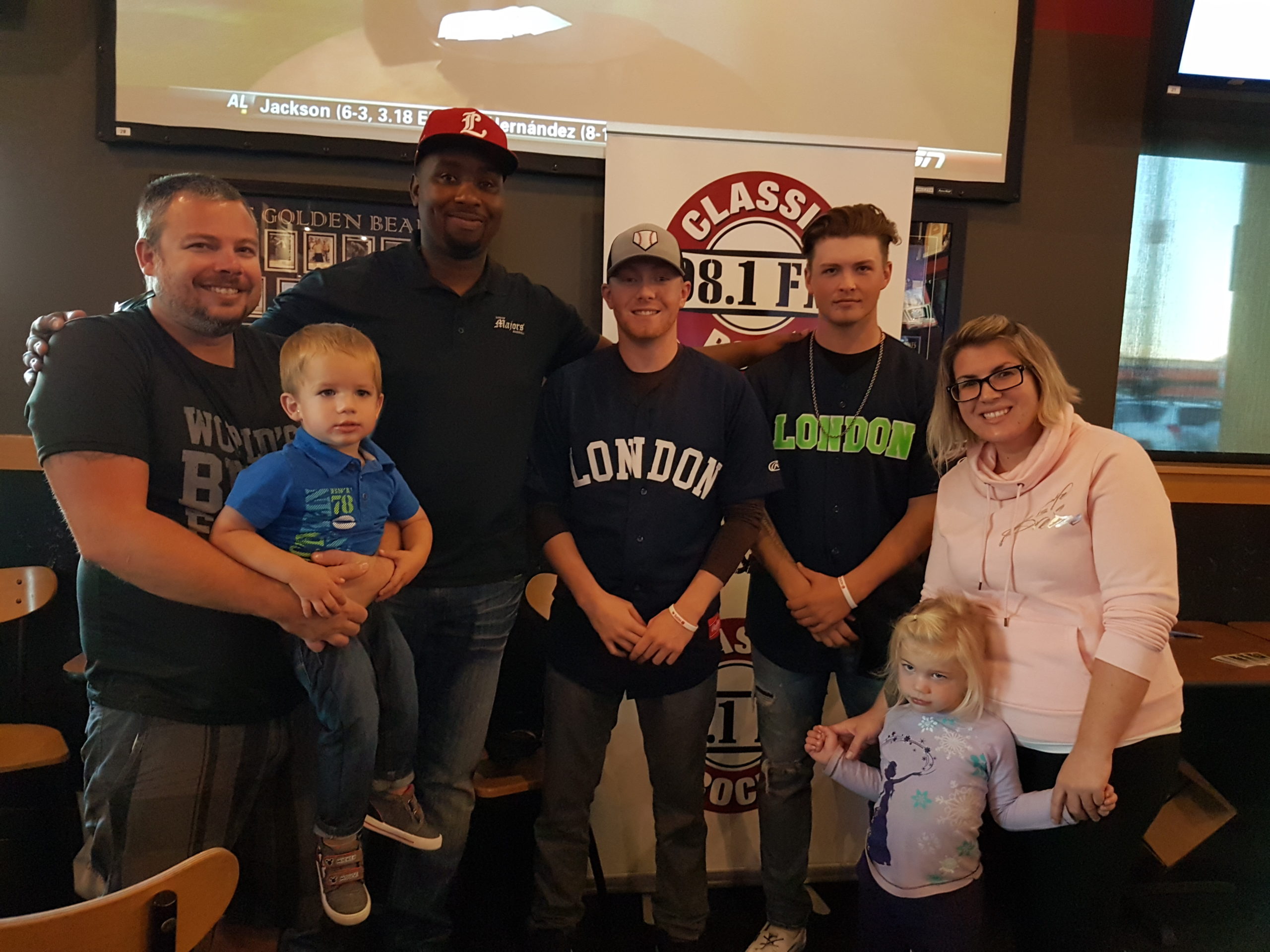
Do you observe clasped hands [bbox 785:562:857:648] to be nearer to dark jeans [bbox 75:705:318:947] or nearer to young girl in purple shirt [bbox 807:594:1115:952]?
young girl in purple shirt [bbox 807:594:1115:952]

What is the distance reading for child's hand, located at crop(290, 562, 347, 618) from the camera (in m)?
1.36

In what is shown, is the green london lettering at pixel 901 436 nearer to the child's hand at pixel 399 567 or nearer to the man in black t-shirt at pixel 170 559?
the child's hand at pixel 399 567

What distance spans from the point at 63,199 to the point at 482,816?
8.05ft

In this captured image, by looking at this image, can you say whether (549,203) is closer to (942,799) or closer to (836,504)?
(836,504)

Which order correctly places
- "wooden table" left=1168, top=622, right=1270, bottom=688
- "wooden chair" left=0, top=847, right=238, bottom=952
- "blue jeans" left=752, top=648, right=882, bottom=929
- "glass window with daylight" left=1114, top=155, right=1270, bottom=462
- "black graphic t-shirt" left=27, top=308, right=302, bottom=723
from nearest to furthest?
"wooden chair" left=0, top=847, right=238, bottom=952, "black graphic t-shirt" left=27, top=308, right=302, bottom=723, "blue jeans" left=752, top=648, right=882, bottom=929, "wooden table" left=1168, top=622, right=1270, bottom=688, "glass window with daylight" left=1114, top=155, right=1270, bottom=462

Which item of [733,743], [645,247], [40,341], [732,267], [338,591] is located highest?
[732,267]

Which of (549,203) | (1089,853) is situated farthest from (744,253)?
(1089,853)

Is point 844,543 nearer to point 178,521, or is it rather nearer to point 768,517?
point 768,517

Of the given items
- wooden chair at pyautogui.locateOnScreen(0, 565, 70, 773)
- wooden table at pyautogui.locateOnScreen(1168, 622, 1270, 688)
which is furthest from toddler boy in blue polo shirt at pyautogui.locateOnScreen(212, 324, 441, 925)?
wooden table at pyautogui.locateOnScreen(1168, 622, 1270, 688)

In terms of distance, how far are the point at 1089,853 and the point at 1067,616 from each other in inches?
17.8

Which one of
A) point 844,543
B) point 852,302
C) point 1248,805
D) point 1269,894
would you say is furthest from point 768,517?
point 1248,805

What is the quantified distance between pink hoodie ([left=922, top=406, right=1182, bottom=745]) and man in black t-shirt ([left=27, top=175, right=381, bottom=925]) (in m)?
1.28

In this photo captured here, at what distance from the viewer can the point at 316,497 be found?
1405 millimetres

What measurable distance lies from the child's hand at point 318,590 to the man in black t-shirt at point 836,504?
1025 millimetres
